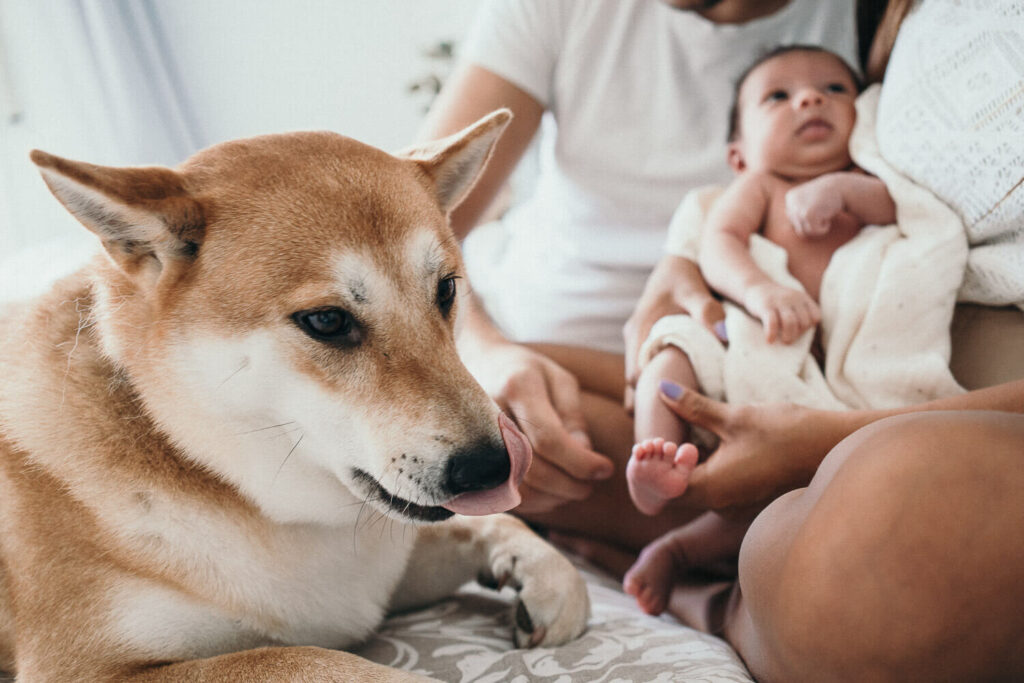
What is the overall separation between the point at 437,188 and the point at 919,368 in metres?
0.71

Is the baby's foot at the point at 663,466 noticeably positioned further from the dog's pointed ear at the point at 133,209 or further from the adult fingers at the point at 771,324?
the dog's pointed ear at the point at 133,209

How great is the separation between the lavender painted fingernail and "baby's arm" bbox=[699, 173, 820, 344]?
176 mm

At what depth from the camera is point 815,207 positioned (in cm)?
118

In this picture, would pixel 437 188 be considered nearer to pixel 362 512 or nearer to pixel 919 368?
pixel 362 512

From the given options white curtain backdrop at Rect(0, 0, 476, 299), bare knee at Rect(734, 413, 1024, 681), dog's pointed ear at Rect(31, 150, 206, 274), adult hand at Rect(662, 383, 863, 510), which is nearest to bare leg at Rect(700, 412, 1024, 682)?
bare knee at Rect(734, 413, 1024, 681)

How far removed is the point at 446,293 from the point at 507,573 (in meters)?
0.37

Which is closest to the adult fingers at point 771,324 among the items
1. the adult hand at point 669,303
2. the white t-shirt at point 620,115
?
the adult hand at point 669,303

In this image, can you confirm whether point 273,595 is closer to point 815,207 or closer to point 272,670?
point 272,670

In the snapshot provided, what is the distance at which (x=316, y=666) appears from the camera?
0.72 metres

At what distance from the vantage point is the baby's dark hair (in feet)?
4.49

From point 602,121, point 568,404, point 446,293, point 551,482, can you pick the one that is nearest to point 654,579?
point 551,482

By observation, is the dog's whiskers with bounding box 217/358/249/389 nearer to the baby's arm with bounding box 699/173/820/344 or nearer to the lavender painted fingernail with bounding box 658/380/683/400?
the lavender painted fingernail with bounding box 658/380/683/400

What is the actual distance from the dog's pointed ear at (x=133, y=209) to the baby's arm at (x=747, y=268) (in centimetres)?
78

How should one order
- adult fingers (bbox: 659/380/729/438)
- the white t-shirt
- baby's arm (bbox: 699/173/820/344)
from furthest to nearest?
the white t-shirt
baby's arm (bbox: 699/173/820/344)
adult fingers (bbox: 659/380/729/438)
